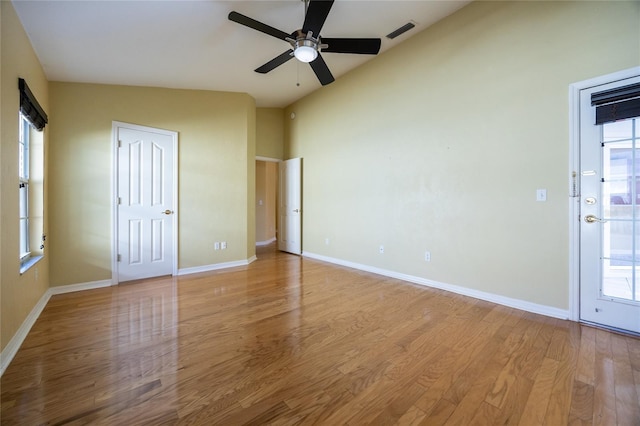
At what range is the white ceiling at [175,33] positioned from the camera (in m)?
2.44

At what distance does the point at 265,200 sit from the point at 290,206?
1.85 meters

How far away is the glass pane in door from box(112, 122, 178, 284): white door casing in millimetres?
5045

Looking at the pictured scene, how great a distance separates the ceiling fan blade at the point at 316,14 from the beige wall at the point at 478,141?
194 centimetres

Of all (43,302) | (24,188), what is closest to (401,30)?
(24,188)

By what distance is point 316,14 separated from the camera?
2.06 metres

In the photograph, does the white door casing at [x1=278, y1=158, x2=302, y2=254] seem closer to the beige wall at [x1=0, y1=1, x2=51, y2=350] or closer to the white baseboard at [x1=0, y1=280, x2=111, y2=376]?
the white baseboard at [x1=0, y1=280, x2=111, y2=376]

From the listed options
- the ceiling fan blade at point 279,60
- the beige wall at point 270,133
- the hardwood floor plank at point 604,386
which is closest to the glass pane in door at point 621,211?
the hardwood floor plank at point 604,386

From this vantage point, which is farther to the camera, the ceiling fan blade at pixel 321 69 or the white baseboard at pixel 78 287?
the white baseboard at pixel 78 287

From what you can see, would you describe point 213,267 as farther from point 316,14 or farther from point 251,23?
point 316,14

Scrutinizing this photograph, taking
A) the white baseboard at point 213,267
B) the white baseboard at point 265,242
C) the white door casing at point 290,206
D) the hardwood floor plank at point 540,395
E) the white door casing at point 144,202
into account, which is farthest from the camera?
the white baseboard at point 265,242

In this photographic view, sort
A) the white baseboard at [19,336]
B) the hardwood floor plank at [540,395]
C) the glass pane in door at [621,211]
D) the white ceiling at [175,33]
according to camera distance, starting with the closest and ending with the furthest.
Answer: the hardwood floor plank at [540,395]
the white baseboard at [19,336]
the glass pane in door at [621,211]
the white ceiling at [175,33]

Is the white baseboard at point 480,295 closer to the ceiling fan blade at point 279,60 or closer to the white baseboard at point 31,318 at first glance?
the ceiling fan blade at point 279,60

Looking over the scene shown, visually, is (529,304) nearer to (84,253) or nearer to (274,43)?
(274,43)

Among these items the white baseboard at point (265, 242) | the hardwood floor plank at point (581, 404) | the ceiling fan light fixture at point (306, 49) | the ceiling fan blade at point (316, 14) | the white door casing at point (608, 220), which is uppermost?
the ceiling fan blade at point (316, 14)
